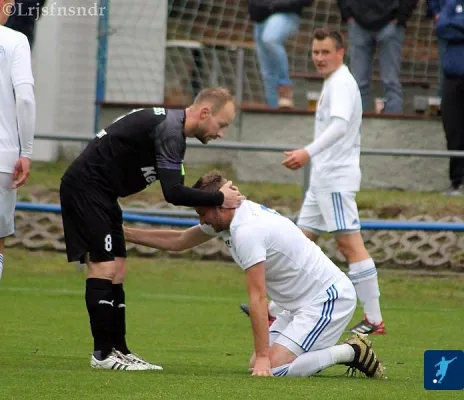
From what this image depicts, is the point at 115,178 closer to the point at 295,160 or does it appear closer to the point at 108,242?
the point at 108,242

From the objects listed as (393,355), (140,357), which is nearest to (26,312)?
(140,357)

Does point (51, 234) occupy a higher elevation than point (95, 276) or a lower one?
lower

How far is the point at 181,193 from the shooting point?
7.75m

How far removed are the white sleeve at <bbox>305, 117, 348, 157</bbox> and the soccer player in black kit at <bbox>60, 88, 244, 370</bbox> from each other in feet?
→ 8.20

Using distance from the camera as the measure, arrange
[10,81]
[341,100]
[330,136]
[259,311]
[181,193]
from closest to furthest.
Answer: [259,311], [181,193], [10,81], [330,136], [341,100]

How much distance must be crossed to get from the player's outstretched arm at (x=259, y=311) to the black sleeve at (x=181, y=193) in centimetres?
43

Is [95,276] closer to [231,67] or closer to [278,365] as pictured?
[278,365]

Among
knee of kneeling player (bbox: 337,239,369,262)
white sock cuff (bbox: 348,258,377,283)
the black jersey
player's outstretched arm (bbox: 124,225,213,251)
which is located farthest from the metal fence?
the black jersey

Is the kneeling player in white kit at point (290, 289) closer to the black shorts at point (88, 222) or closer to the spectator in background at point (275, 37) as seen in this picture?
the black shorts at point (88, 222)

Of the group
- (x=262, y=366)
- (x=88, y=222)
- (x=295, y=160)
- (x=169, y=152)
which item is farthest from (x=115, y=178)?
(x=295, y=160)

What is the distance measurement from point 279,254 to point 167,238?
2.68 ft

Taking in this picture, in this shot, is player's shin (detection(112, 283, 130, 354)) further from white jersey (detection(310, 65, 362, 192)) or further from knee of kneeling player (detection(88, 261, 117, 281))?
white jersey (detection(310, 65, 362, 192))

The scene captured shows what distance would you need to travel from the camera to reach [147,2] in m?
17.9

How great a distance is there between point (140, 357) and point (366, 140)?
7627 mm
